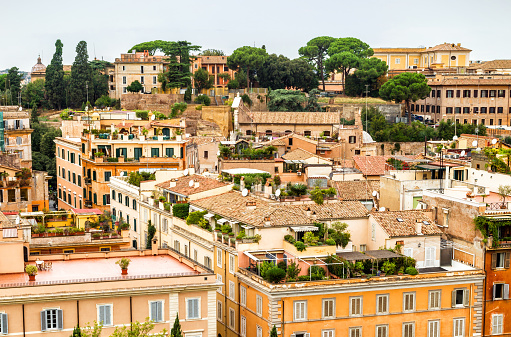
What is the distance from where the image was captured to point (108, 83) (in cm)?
7962

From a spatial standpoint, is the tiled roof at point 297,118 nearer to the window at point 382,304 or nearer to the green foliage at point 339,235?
the green foliage at point 339,235

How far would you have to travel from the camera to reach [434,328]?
27547 millimetres

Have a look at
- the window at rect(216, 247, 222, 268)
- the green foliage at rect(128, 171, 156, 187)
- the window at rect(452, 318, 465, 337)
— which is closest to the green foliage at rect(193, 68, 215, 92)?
the green foliage at rect(128, 171, 156, 187)

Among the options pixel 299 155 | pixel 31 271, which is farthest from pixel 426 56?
pixel 31 271

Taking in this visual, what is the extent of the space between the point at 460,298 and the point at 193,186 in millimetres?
11229

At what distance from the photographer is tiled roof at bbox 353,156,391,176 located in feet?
141

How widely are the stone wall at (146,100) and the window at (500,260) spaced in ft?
140

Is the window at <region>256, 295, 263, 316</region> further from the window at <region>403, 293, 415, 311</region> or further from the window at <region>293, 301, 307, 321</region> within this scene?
the window at <region>403, 293, 415, 311</region>

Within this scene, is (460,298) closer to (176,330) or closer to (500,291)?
(500,291)

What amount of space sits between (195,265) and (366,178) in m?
18.4

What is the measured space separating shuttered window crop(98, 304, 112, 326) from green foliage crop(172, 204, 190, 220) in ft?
29.6

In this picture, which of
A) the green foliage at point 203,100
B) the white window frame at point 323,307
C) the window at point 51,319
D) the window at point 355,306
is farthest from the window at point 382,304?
the green foliage at point 203,100

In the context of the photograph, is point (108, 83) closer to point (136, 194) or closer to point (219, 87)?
point (219, 87)

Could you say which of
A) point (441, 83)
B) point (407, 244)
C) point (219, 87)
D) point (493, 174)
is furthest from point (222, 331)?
point (219, 87)
